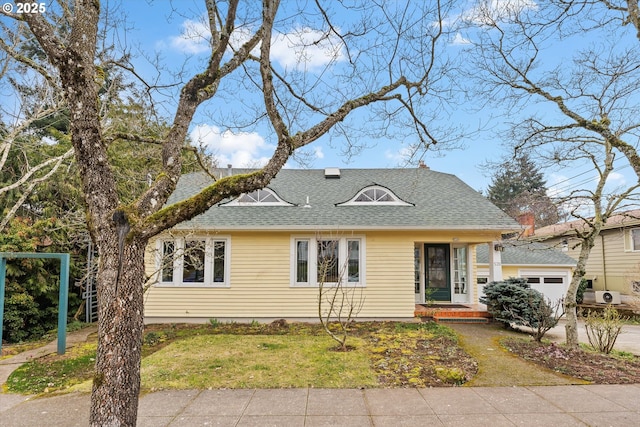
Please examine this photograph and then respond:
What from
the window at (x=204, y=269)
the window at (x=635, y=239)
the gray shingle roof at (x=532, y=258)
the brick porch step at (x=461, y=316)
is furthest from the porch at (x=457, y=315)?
the window at (x=635, y=239)

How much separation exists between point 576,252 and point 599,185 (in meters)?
15.5

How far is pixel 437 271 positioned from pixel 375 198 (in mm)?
3233

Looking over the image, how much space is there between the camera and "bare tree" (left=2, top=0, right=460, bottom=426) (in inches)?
112

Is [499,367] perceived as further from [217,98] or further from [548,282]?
[548,282]

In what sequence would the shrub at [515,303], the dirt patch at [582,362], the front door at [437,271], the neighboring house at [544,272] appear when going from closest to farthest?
the dirt patch at [582,362]
the shrub at [515,303]
the front door at [437,271]
the neighboring house at [544,272]

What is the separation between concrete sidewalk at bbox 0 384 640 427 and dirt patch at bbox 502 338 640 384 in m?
0.39

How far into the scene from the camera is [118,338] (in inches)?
109

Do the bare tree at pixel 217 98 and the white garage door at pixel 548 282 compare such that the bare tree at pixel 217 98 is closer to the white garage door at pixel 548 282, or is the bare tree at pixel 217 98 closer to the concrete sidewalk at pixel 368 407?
the concrete sidewalk at pixel 368 407

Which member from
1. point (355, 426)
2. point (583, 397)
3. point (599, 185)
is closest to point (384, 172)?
point (599, 185)

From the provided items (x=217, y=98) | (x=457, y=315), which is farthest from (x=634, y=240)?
(x=217, y=98)

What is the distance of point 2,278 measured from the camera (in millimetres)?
7703

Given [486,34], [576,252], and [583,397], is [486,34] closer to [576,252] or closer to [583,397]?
[583,397]

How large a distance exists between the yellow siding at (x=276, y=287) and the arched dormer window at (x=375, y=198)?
4.33ft

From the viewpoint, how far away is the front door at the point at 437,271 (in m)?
11.8
